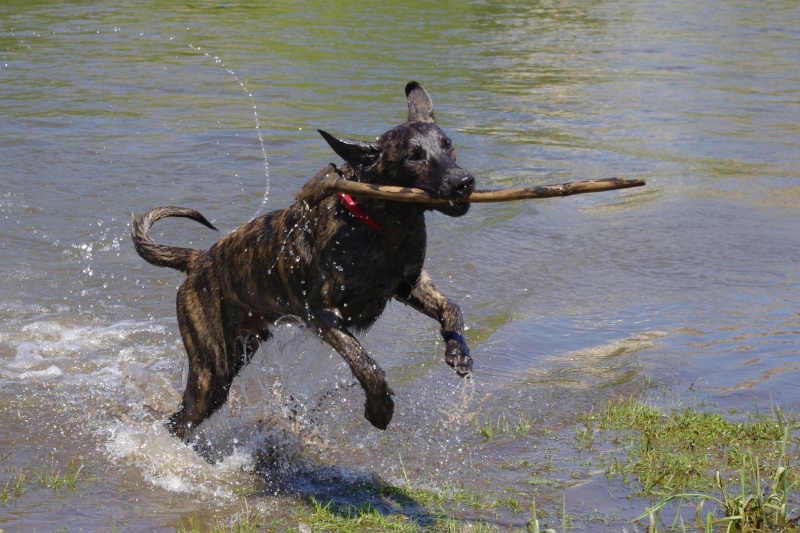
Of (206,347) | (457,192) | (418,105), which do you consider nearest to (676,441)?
(457,192)

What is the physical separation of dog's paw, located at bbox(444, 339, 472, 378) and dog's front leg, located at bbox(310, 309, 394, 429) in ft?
1.15

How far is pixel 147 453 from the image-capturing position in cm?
582

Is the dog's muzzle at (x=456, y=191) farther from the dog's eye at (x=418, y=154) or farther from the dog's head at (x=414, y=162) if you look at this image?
the dog's eye at (x=418, y=154)

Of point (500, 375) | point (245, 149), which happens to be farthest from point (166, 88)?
point (500, 375)

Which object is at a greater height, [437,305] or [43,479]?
[437,305]

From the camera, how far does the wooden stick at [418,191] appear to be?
440 centimetres

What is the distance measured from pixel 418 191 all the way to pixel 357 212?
447mm

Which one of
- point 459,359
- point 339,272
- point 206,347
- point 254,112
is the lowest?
point 254,112

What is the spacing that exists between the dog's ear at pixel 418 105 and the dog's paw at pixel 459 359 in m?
1.20

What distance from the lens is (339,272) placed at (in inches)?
202

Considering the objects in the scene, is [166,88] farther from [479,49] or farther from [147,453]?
[147,453]

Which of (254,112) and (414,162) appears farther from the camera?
(254,112)

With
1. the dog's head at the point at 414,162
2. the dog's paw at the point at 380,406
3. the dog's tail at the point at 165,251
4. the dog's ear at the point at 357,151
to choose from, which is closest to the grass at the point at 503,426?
the dog's paw at the point at 380,406

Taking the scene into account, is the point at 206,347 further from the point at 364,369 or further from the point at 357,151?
the point at 357,151
